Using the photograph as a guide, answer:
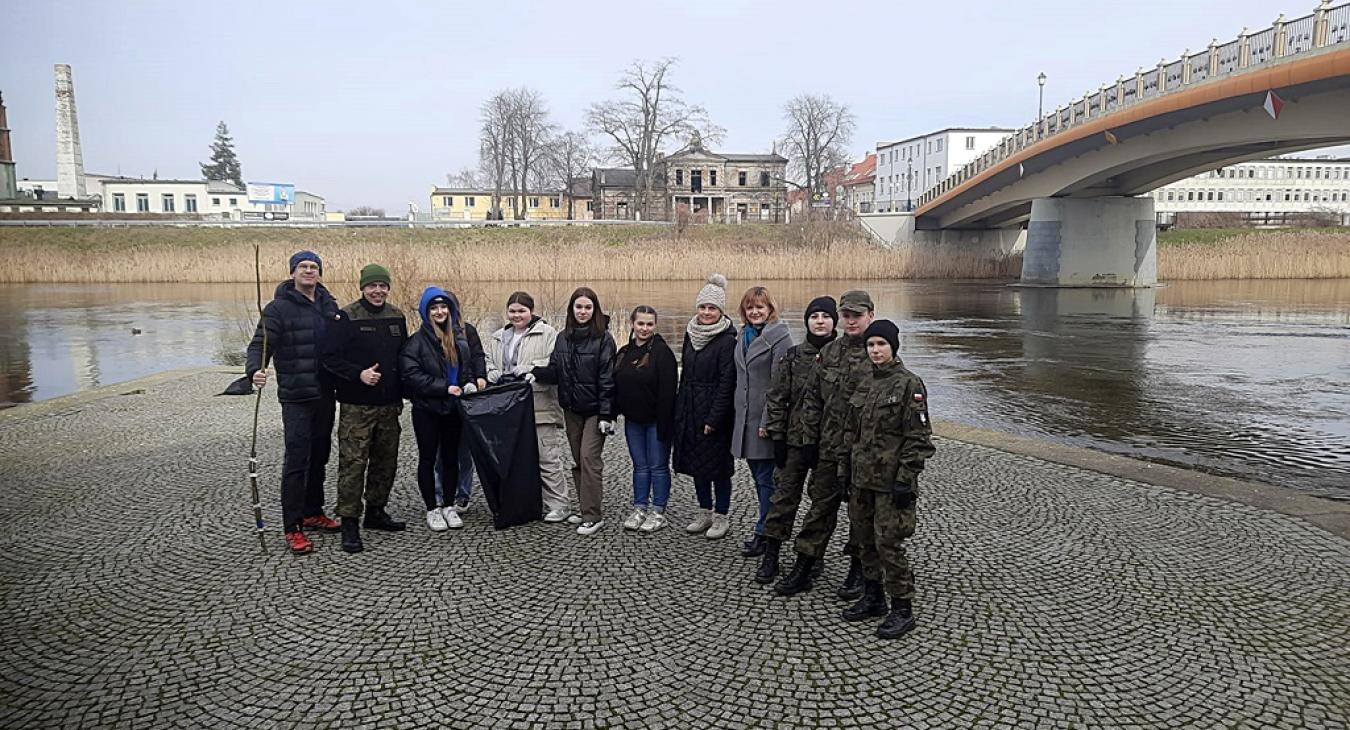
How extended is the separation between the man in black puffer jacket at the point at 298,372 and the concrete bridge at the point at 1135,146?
22.7 m

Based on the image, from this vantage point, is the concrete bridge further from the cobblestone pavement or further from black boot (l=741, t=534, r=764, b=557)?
black boot (l=741, t=534, r=764, b=557)

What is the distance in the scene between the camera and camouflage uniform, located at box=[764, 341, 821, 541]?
202 inches

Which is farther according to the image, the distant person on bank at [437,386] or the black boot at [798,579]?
the distant person on bank at [437,386]

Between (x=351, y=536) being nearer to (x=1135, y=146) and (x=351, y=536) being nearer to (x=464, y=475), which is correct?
(x=464, y=475)

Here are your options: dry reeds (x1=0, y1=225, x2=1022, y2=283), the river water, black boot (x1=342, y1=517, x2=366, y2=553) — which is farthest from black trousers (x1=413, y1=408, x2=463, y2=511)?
dry reeds (x1=0, y1=225, x2=1022, y2=283)

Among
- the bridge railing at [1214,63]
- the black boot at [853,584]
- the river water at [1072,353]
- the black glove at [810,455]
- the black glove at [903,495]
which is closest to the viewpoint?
the black glove at [903,495]

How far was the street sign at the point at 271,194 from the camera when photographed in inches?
3795

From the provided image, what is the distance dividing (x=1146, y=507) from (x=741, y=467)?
3258 mm

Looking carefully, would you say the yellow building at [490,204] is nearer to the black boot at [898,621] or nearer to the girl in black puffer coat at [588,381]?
the girl in black puffer coat at [588,381]

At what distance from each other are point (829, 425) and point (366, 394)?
307cm

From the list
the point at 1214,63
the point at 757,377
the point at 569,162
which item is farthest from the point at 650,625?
the point at 569,162

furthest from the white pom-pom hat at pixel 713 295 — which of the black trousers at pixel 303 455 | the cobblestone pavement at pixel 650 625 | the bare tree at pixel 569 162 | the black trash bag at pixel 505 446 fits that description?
the bare tree at pixel 569 162

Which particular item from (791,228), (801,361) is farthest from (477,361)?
(791,228)

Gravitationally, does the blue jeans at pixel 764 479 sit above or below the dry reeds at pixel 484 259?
below
